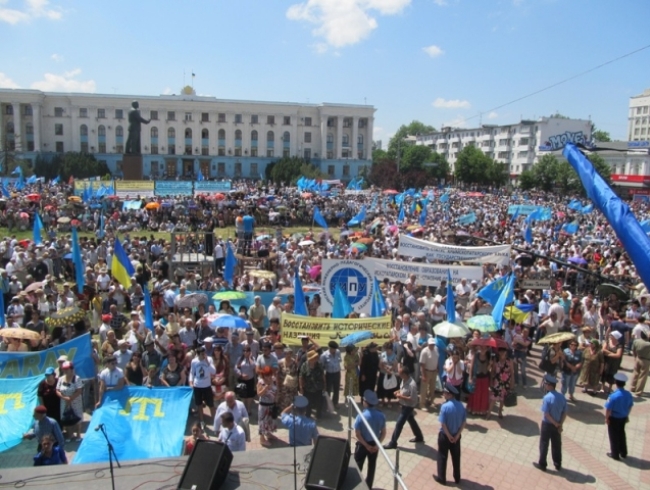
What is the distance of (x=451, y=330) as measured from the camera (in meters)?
9.66

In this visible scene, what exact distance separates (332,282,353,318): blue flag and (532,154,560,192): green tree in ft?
218

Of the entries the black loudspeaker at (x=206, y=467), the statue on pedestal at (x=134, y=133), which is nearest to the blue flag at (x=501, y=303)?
the black loudspeaker at (x=206, y=467)

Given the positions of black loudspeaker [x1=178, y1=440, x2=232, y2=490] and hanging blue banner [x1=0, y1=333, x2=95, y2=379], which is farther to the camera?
hanging blue banner [x1=0, y1=333, x2=95, y2=379]

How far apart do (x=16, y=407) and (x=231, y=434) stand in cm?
320

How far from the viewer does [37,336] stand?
901 cm

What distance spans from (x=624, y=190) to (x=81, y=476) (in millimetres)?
81009

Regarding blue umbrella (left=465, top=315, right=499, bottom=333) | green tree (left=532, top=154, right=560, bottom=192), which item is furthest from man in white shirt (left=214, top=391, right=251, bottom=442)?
green tree (left=532, top=154, right=560, bottom=192)

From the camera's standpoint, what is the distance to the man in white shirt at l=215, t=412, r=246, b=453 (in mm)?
6676

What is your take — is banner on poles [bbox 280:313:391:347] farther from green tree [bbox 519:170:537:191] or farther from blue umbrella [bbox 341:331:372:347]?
green tree [bbox 519:170:537:191]

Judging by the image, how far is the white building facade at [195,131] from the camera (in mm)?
82250

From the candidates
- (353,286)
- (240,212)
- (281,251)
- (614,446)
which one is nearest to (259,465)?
(614,446)

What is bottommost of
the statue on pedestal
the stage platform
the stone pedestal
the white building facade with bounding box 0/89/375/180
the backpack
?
the backpack

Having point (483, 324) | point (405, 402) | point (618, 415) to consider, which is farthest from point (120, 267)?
point (618, 415)

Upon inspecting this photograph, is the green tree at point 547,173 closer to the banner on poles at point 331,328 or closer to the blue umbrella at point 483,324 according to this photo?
the blue umbrella at point 483,324
